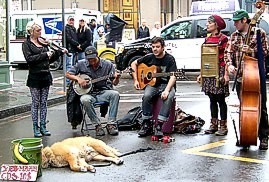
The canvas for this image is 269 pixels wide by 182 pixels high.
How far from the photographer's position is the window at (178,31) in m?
18.6

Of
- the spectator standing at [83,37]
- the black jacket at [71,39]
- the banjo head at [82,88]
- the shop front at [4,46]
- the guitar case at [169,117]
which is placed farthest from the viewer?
the spectator standing at [83,37]

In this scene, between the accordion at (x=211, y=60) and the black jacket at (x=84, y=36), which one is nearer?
the accordion at (x=211, y=60)

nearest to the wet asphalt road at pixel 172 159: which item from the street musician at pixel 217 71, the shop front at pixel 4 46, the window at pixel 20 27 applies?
the street musician at pixel 217 71

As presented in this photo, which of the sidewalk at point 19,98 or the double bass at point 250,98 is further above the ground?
the double bass at point 250,98

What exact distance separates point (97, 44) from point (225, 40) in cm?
1348

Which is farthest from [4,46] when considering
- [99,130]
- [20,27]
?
[20,27]

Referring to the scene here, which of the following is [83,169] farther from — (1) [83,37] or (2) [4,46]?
(2) [4,46]

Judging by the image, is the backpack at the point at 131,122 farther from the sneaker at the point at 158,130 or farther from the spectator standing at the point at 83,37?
the spectator standing at the point at 83,37

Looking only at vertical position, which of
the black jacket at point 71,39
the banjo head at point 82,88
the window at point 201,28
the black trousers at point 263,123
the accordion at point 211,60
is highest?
the window at point 201,28

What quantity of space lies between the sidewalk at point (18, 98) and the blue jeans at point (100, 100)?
2.67 metres

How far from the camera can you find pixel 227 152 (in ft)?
24.7

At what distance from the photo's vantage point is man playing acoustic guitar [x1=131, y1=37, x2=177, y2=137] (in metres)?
8.49

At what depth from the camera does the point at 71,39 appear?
15.5 m

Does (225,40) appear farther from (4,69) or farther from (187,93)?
(4,69)
